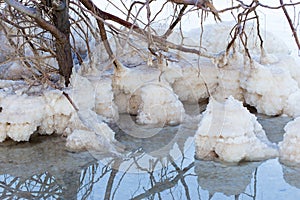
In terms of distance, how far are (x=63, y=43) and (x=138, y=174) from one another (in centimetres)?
100

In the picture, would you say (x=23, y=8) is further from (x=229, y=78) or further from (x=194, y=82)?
(x=229, y=78)

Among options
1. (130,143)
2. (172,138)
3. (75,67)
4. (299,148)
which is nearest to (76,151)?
(130,143)

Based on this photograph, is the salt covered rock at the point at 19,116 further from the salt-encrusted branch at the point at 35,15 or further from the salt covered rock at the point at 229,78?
the salt covered rock at the point at 229,78

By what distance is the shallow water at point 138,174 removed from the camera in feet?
6.64

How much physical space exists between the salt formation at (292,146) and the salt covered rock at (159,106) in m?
0.72

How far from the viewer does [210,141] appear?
228cm

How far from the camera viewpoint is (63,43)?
280 cm

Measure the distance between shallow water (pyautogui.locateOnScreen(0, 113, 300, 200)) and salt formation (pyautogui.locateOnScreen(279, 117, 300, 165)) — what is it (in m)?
0.05

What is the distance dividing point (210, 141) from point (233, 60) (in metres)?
1.01

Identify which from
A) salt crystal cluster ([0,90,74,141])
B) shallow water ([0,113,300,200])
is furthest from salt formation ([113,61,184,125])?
salt crystal cluster ([0,90,74,141])

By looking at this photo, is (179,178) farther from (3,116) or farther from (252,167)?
(3,116)

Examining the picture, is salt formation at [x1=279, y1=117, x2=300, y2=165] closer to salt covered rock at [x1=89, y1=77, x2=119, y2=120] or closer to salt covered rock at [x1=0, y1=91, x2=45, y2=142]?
salt covered rock at [x1=89, y1=77, x2=119, y2=120]

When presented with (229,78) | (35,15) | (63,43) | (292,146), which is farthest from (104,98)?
(292,146)

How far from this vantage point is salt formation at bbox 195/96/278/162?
7.34ft
